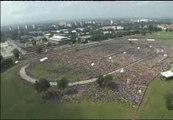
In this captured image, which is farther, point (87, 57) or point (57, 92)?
point (87, 57)

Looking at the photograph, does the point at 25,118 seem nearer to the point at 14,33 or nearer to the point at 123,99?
the point at 14,33

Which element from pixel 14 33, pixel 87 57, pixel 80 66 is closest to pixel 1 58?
pixel 14 33

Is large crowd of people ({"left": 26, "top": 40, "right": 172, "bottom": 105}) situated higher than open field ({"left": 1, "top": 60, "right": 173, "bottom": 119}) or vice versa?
open field ({"left": 1, "top": 60, "right": 173, "bottom": 119})

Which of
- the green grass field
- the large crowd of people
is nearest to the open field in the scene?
the green grass field

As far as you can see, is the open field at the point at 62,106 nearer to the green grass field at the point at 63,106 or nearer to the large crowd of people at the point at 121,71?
the green grass field at the point at 63,106

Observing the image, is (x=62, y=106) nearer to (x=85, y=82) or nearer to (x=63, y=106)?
(x=63, y=106)

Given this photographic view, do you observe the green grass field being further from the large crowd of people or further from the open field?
the large crowd of people

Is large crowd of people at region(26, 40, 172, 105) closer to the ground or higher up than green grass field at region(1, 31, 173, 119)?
closer to the ground

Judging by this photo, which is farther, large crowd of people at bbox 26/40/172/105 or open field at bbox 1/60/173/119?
large crowd of people at bbox 26/40/172/105
